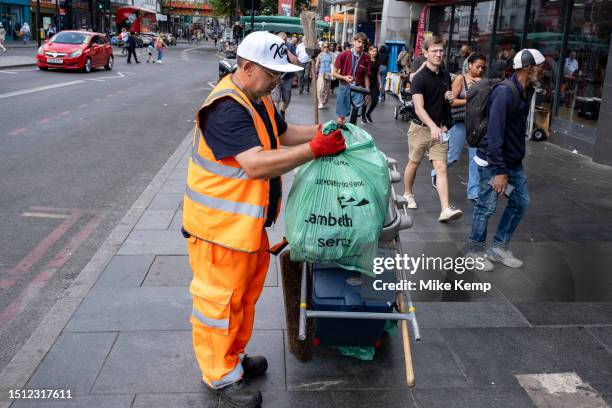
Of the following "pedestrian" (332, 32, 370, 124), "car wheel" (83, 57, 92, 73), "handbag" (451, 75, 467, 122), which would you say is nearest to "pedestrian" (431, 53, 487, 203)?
"handbag" (451, 75, 467, 122)

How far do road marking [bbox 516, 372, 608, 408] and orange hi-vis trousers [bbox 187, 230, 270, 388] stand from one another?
1.56 meters

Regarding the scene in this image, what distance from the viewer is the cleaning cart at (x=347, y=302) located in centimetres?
327

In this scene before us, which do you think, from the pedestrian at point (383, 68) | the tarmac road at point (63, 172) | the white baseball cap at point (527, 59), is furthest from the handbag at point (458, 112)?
the pedestrian at point (383, 68)

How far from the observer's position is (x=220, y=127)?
3.00 meters

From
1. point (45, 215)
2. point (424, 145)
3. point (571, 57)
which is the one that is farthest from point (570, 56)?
point (45, 215)

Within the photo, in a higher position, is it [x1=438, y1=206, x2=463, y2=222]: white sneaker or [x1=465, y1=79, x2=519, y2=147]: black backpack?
[x1=465, y1=79, x2=519, y2=147]: black backpack

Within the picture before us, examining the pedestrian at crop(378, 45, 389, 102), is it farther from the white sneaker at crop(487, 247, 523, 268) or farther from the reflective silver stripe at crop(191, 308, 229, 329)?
the reflective silver stripe at crop(191, 308, 229, 329)

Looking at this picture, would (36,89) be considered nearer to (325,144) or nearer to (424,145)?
(424,145)

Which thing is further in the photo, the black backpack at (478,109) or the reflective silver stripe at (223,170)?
the black backpack at (478,109)

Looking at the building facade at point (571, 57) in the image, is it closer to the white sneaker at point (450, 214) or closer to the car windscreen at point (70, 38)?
the white sneaker at point (450, 214)

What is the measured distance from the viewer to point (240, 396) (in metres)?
3.21

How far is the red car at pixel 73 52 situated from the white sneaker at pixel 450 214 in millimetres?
21856

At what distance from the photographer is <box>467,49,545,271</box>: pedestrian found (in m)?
5.04

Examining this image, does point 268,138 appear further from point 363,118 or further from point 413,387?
point 363,118
